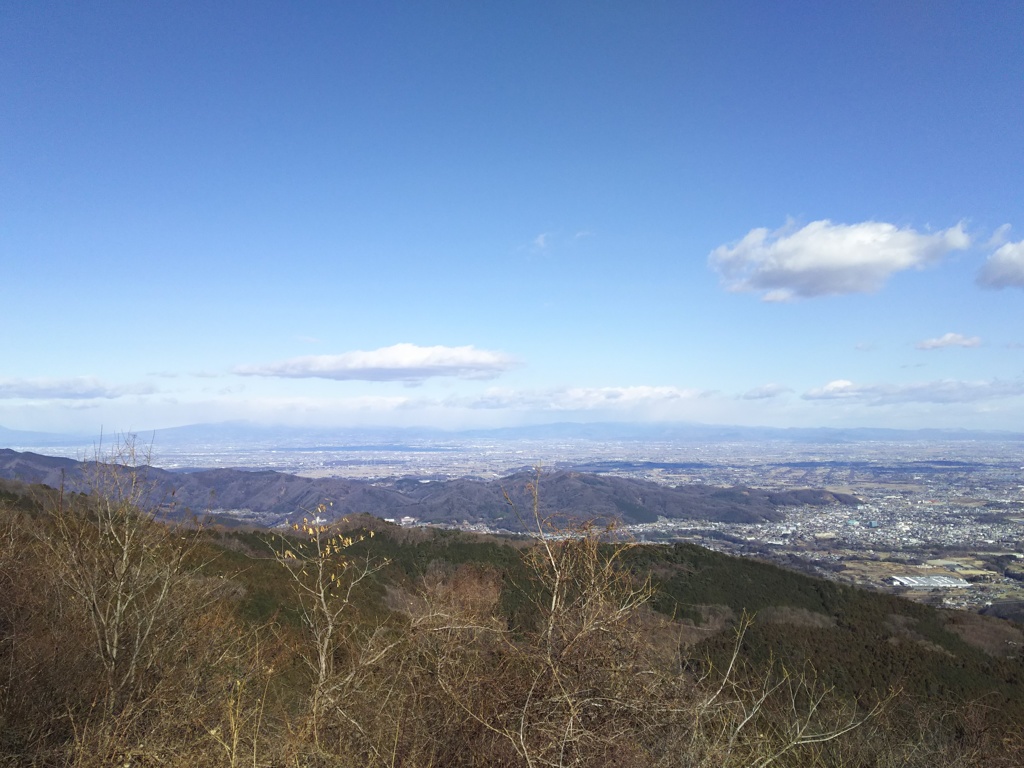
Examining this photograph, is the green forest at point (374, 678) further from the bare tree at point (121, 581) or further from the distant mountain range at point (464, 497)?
the distant mountain range at point (464, 497)

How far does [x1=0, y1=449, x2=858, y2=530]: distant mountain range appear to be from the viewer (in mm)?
88250

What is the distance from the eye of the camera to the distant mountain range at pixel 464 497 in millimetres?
88250

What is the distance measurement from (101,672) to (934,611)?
149 feet

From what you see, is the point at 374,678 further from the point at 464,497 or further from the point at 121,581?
the point at 464,497

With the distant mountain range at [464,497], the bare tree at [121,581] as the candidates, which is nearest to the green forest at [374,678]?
the bare tree at [121,581]

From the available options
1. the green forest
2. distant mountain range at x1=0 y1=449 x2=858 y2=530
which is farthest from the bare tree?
distant mountain range at x1=0 y1=449 x2=858 y2=530

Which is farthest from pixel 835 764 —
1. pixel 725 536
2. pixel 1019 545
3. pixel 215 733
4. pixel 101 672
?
pixel 1019 545

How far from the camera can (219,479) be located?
10675 cm

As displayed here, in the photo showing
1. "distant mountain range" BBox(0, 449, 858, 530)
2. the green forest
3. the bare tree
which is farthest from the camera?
"distant mountain range" BBox(0, 449, 858, 530)

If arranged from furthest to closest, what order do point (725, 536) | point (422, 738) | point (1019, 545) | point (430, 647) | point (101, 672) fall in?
point (725, 536)
point (1019, 545)
point (101, 672)
point (430, 647)
point (422, 738)

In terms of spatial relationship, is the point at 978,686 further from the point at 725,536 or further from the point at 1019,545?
the point at 1019,545

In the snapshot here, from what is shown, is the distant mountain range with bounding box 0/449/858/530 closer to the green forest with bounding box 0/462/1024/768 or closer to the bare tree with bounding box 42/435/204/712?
the green forest with bounding box 0/462/1024/768

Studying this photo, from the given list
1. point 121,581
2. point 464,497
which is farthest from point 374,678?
point 464,497

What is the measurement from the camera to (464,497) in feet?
330
